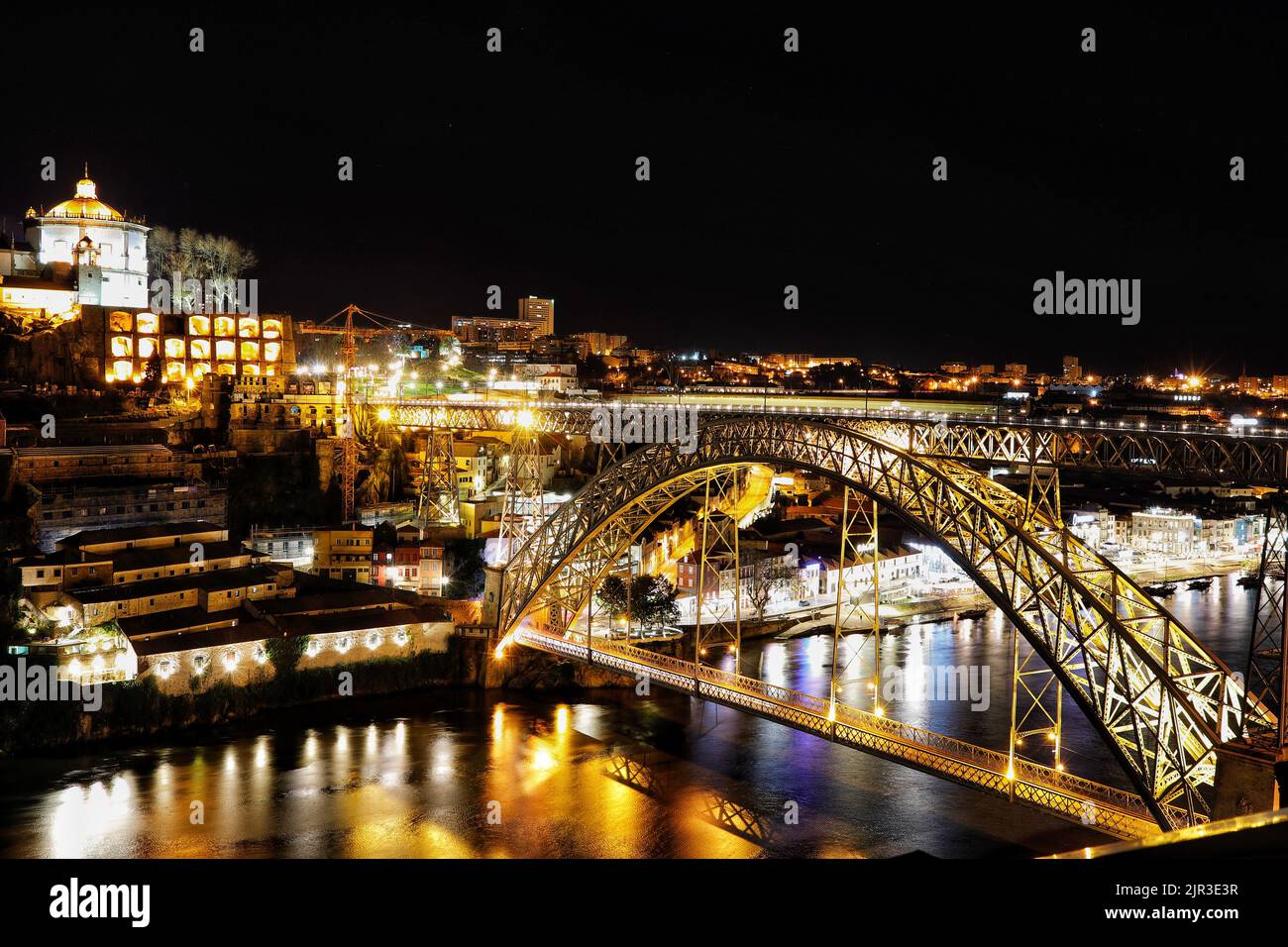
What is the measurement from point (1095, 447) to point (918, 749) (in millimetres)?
2611

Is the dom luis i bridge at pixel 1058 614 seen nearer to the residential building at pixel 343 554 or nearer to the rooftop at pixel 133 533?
the residential building at pixel 343 554

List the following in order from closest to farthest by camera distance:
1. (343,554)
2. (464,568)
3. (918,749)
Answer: (918,749) < (343,554) < (464,568)

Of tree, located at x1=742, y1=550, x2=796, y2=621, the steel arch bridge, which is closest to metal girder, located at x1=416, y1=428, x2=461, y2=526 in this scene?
tree, located at x1=742, y1=550, x2=796, y2=621

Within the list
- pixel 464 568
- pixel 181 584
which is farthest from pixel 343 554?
pixel 181 584

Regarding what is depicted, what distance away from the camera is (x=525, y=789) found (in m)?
10.7

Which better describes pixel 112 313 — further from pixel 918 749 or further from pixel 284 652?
pixel 918 749

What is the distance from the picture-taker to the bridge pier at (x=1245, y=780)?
19.1 ft

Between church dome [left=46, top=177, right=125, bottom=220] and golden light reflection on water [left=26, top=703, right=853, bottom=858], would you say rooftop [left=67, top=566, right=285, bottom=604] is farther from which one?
church dome [left=46, top=177, right=125, bottom=220]

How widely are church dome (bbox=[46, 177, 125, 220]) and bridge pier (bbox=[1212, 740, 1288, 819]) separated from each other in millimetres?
25925

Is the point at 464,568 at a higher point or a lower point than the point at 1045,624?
lower

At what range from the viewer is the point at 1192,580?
22.3 m

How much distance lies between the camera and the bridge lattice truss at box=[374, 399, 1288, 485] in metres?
6.41
